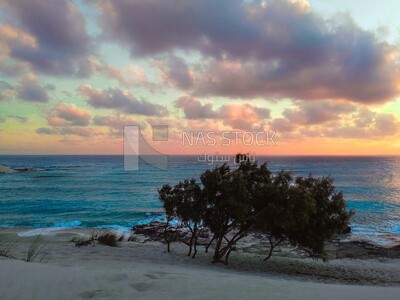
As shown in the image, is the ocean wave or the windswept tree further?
the ocean wave

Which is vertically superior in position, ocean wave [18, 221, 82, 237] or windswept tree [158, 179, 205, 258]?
windswept tree [158, 179, 205, 258]

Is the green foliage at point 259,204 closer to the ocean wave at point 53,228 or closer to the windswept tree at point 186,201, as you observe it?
the windswept tree at point 186,201

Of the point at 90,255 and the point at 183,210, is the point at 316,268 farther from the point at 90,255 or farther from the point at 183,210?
the point at 90,255

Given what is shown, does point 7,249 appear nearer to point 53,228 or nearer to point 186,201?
point 186,201

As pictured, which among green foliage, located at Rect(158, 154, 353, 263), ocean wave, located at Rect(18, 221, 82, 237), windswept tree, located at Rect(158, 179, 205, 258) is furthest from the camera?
ocean wave, located at Rect(18, 221, 82, 237)

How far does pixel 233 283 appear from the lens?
823 centimetres

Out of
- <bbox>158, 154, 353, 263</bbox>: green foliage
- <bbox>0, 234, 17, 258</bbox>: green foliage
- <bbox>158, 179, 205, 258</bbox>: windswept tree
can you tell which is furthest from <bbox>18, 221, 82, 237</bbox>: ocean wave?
<bbox>158, 154, 353, 263</bbox>: green foliage

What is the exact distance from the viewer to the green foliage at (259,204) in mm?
15375

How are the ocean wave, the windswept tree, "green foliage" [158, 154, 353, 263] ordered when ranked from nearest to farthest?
"green foliage" [158, 154, 353, 263], the windswept tree, the ocean wave

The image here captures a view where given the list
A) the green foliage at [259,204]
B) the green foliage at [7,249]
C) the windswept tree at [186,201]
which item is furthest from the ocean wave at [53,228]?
the green foliage at [259,204]

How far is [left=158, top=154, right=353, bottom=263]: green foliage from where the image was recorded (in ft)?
50.4

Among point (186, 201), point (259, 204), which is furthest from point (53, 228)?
point (259, 204)

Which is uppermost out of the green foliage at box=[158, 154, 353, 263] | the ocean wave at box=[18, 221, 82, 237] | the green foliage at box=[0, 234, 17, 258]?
the green foliage at box=[158, 154, 353, 263]

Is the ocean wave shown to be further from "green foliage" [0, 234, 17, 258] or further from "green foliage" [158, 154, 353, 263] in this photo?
"green foliage" [158, 154, 353, 263]
